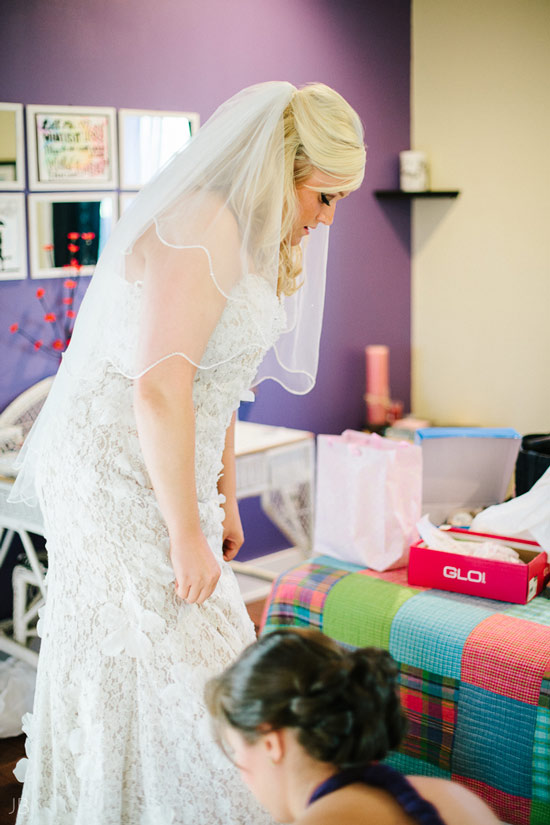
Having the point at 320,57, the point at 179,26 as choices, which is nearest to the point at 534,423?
the point at 320,57

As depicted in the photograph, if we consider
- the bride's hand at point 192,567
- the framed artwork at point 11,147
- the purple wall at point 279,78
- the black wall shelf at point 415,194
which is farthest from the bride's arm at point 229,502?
the black wall shelf at point 415,194

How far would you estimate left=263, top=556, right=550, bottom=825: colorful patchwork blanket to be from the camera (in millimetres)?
1448

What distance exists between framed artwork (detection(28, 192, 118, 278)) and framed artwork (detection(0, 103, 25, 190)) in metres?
0.08

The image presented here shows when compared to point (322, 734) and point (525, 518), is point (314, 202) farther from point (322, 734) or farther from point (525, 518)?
point (322, 734)

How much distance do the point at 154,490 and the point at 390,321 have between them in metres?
2.91

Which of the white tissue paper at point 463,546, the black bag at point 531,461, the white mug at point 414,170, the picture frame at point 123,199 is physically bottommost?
the white tissue paper at point 463,546

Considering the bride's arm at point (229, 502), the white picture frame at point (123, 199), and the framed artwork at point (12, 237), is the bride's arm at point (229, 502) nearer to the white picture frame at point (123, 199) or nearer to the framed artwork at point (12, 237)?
the framed artwork at point (12, 237)

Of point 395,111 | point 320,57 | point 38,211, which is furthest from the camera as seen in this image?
point 395,111

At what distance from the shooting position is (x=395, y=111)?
13.3 feet

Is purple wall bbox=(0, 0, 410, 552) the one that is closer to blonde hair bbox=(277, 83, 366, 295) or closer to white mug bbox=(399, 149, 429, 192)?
white mug bbox=(399, 149, 429, 192)

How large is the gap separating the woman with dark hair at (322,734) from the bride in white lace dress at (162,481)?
1.38 feet

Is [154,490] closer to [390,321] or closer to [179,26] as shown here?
[179,26]

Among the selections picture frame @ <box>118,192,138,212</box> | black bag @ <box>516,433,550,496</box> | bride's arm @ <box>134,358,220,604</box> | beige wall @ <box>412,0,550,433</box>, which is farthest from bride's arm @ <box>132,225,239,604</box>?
beige wall @ <box>412,0,550,433</box>

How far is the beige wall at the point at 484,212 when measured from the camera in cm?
375
